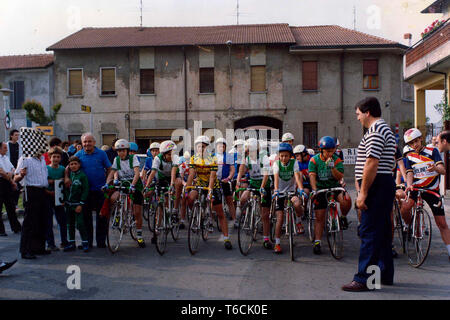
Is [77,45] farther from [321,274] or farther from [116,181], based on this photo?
[321,274]

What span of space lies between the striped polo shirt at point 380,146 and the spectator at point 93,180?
4.93 metres

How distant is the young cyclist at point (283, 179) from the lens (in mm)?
8039

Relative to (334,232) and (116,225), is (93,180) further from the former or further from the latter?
(334,232)

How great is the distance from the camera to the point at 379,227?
18.8 ft

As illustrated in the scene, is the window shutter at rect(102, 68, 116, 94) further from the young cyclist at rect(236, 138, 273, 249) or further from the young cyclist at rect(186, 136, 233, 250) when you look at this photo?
the young cyclist at rect(186, 136, 233, 250)

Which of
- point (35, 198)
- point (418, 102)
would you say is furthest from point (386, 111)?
point (35, 198)

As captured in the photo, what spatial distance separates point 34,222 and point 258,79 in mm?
24325

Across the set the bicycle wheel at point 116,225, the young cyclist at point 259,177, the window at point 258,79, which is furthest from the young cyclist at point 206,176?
the window at point 258,79

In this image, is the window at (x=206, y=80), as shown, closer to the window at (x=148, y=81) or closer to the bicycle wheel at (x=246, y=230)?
the window at (x=148, y=81)

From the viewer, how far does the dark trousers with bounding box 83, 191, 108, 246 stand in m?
8.70

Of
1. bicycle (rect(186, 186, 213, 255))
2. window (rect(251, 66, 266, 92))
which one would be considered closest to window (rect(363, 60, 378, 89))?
window (rect(251, 66, 266, 92))

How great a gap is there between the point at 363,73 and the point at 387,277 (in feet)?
87.8

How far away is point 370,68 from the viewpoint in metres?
30.9
